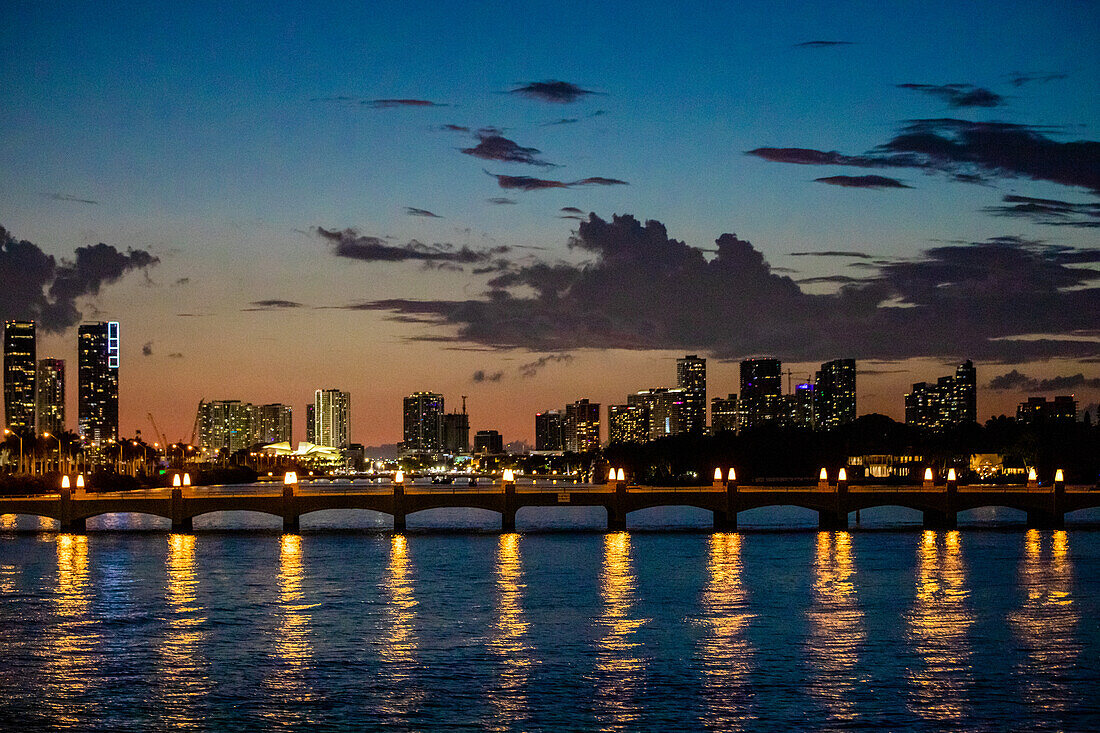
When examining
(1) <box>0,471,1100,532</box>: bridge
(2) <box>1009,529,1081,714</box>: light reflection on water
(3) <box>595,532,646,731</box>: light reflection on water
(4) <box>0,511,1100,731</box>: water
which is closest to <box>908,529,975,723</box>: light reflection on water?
(4) <box>0,511,1100,731</box>: water

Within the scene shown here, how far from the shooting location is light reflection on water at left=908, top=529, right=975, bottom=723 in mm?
43319

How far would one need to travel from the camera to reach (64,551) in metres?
111

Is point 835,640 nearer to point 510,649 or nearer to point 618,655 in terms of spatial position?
point 618,655

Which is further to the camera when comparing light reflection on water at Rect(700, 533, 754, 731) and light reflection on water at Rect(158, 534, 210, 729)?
light reflection on water at Rect(158, 534, 210, 729)

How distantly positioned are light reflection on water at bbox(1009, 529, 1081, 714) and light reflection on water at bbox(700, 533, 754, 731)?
372 inches

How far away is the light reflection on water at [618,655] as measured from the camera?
1656 inches

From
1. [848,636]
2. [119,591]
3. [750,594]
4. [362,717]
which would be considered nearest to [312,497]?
[119,591]

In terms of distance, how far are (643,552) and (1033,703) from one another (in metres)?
64.4

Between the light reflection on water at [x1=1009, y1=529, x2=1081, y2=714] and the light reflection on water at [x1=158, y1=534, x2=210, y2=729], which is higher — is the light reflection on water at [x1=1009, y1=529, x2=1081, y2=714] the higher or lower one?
the lower one

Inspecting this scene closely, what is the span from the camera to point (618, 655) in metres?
53.4

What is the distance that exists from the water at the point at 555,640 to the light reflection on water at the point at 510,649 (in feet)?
0.56

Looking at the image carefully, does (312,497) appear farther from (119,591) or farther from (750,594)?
(750,594)

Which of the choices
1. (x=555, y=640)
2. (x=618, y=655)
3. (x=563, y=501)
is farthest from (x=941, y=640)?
(x=563, y=501)

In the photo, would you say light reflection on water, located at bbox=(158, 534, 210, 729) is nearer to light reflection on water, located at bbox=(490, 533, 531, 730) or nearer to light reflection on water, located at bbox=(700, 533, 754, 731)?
light reflection on water, located at bbox=(490, 533, 531, 730)
